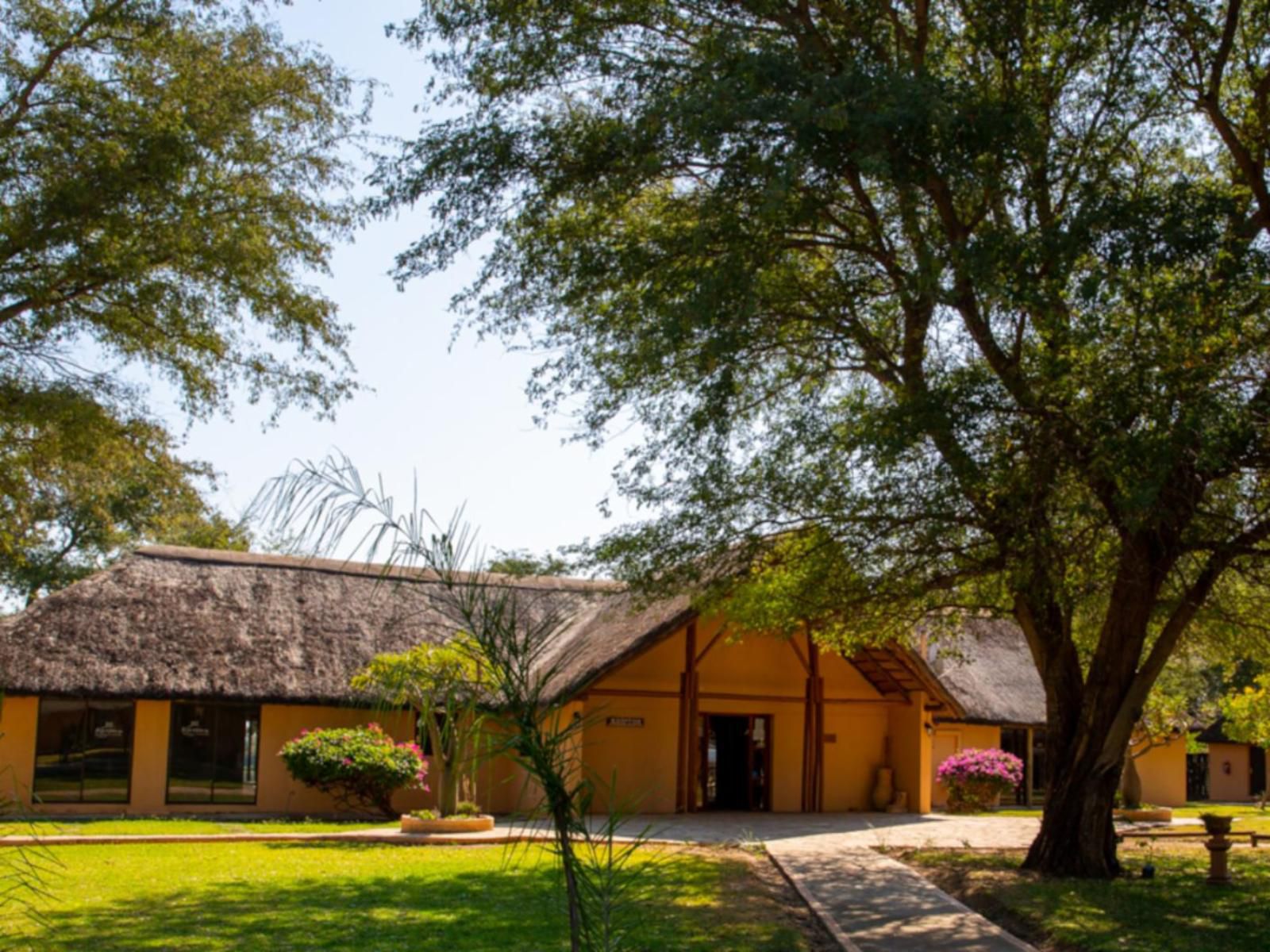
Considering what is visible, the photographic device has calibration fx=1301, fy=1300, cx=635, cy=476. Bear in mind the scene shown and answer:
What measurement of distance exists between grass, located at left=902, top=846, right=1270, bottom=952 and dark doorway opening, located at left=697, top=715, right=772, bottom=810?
970cm

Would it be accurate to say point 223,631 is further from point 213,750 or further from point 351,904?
point 351,904

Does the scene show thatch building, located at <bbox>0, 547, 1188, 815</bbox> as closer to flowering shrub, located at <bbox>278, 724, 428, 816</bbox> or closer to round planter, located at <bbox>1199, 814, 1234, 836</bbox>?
flowering shrub, located at <bbox>278, 724, 428, 816</bbox>

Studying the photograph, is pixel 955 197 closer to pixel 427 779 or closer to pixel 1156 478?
pixel 1156 478

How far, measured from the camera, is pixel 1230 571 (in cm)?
1653

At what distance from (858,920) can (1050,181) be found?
7671 mm

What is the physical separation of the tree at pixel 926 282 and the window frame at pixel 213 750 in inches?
459

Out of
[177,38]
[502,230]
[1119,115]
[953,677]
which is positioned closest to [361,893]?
[502,230]

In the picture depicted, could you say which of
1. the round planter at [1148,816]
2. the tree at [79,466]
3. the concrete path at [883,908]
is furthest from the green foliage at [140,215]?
the round planter at [1148,816]

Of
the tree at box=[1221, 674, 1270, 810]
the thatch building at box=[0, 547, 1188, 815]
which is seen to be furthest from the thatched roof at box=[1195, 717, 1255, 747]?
the thatch building at box=[0, 547, 1188, 815]

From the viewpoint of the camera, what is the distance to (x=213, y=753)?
2439 cm

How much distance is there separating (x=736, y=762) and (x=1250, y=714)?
11054mm

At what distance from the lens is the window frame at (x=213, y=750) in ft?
78.4

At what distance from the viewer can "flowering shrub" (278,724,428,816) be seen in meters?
22.5

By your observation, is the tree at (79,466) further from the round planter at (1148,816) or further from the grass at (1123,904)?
the round planter at (1148,816)
